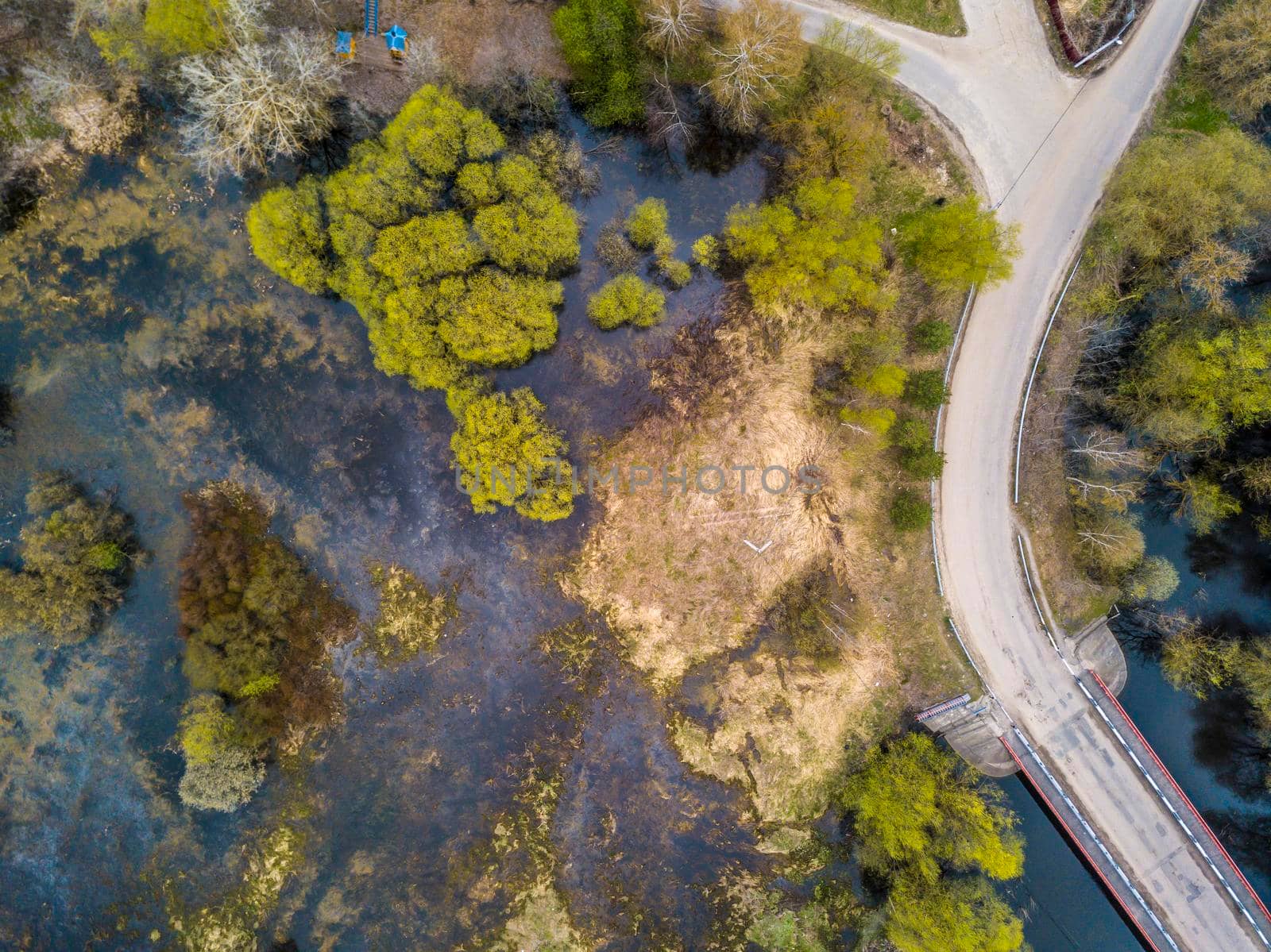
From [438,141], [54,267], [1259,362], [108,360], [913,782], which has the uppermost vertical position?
[438,141]

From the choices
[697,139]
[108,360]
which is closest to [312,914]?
[108,360]

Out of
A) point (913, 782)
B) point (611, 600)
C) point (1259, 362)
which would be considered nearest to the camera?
point (1259, 362)

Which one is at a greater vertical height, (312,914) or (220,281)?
(220,281)

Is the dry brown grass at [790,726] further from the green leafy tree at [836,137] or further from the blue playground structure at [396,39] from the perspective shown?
the blue playground structure at [396,39]

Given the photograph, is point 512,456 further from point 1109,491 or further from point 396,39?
point 1109,491

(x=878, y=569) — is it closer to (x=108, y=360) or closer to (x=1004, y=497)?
(x=1004, y=497)

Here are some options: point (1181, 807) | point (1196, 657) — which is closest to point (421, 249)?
point (1196, 657)
